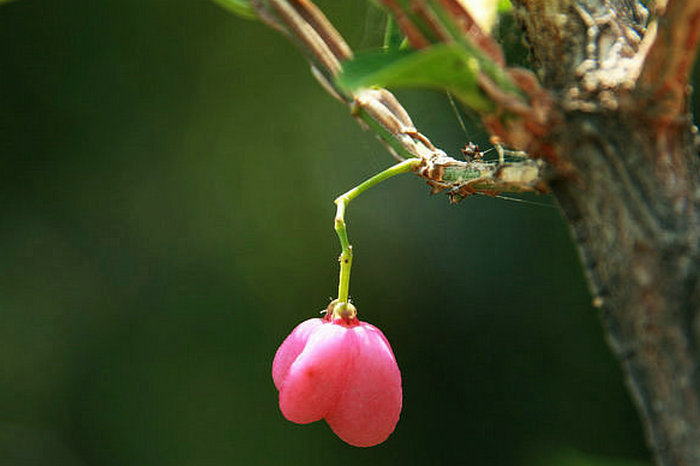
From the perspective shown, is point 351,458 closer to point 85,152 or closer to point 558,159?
point 85,152

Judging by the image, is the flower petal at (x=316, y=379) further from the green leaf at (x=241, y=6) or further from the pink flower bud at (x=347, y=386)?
the green leaf at (x=241, y=6)

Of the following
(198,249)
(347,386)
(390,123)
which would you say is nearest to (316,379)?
(347,386)

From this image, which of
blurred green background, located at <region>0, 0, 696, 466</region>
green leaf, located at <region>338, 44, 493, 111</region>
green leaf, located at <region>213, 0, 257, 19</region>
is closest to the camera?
green leaf, located at <region>338, 44, 493, 111</region>

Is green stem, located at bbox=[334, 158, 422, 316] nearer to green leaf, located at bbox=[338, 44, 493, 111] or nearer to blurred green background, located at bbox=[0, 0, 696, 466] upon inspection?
green leaf, located at bbox=[338, 44, 493, 111]

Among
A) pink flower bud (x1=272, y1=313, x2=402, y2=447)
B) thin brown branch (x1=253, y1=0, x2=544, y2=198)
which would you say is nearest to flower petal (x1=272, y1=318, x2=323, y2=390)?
pink flower bud (x1=272, y1=313, x2=402, y2=447)

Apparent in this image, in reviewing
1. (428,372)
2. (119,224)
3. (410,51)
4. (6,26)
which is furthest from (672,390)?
(6,26)

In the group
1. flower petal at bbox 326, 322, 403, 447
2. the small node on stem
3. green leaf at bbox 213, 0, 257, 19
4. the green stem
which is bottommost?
flower petal at bbox 326, 322, 403, 447
